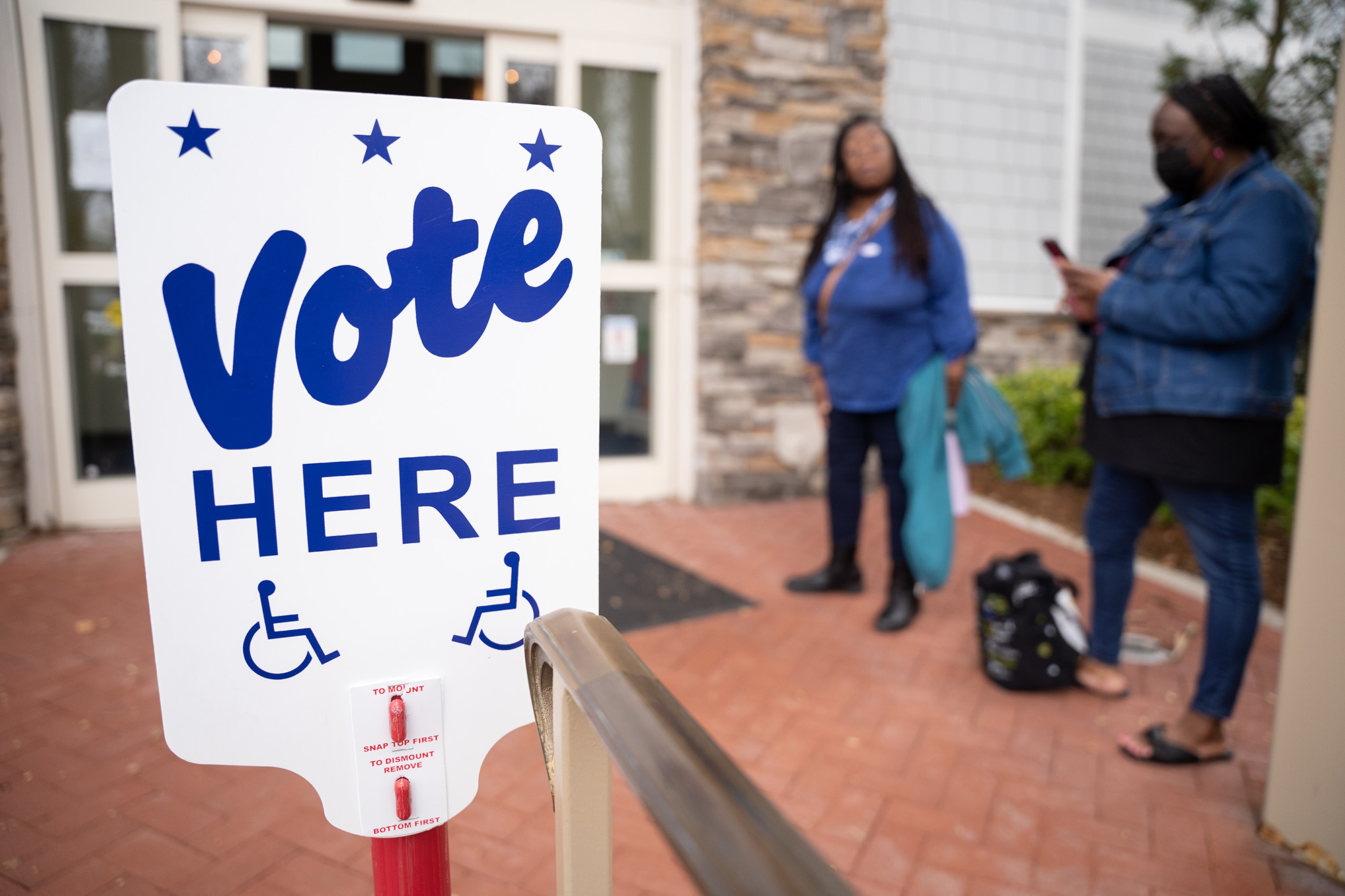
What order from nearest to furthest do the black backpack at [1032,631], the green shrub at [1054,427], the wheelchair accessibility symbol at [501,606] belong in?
the wheelchair accessibility symbol at [501,606], the black backpack at [1032,631], the green shrub at [1054,427]

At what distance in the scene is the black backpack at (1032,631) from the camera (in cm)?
294

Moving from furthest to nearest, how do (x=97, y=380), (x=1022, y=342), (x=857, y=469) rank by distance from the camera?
(x=1022, y=342), (x=97, y=380), (x=857, y=469)

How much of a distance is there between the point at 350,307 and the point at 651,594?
3071mm

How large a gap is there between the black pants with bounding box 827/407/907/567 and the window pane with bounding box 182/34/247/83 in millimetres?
3718

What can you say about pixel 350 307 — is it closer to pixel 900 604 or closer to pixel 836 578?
pixel 900 604

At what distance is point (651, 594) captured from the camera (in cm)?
391

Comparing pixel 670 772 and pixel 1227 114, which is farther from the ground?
pixel 1227 114

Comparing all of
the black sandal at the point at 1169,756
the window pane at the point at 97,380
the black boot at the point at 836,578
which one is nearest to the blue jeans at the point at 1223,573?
the black sandal at the point at 1169,756

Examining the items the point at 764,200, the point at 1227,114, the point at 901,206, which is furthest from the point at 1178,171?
the point at 764,200

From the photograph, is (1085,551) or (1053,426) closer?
(1085,551)

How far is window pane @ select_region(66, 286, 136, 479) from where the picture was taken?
463cm

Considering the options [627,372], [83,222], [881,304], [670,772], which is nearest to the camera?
[670,772]

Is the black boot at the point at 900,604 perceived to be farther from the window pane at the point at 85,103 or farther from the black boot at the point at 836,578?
the window pane at the point at 85,103

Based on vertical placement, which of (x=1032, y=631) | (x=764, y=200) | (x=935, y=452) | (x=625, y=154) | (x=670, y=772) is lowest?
(x=1032, y=631)
